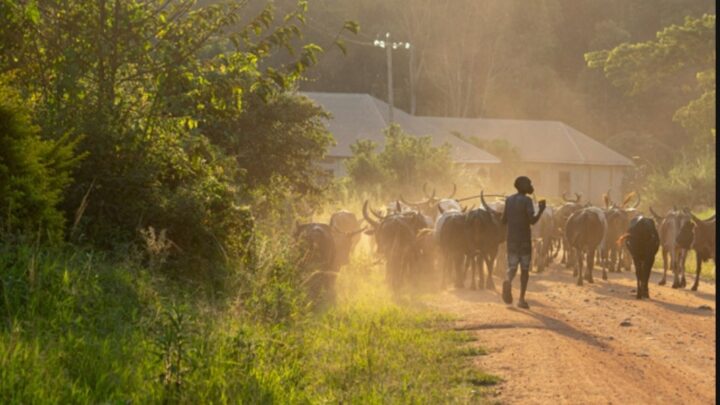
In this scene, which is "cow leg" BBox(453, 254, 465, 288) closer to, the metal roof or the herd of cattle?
the herd of cattle

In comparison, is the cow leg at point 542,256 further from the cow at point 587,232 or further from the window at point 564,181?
the window at point 564,181

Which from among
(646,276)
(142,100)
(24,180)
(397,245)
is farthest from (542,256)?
(24,180)

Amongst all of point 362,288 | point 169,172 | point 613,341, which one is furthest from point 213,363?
point 362,288

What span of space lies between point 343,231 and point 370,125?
3157cm

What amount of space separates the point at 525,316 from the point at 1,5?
27.7 ft

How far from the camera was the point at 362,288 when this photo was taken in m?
19.4

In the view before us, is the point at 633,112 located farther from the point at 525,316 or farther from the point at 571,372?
the point at 571,372

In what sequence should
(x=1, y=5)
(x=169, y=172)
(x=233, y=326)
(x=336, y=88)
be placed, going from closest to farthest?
(x=233, y=326) → (x=1, y=5) → (x=169, y=172) → (x=336, y=88)

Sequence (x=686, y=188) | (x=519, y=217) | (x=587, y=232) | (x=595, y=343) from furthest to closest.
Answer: (x=686, y=188)
(x=587, y=232)
(x=519, y=217)
(x=595, y=343)

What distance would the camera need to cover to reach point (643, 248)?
19.0m

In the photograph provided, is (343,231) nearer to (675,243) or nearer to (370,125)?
(675,243)

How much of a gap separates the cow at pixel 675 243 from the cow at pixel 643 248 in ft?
7.17

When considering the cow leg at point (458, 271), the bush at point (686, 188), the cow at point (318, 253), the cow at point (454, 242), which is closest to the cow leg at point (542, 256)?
the cow at point (454, 242)

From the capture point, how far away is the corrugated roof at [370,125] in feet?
175
